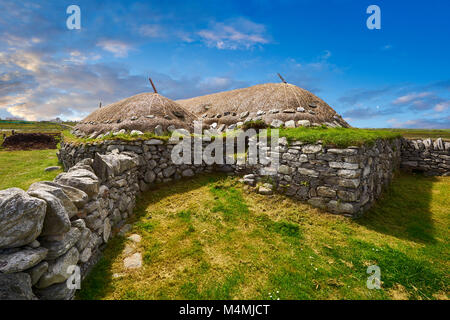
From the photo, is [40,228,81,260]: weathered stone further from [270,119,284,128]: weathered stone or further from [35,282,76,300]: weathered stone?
[270,119,284,128]: weathered stone

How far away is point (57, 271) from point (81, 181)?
5.10ft

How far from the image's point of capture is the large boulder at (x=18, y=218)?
2105 mm

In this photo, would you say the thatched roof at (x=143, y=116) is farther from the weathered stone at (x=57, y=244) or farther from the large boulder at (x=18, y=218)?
the large boulder at (x=18, y=218)

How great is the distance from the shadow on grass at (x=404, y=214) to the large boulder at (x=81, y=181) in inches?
282

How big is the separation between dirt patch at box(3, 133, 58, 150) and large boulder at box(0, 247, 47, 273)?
95.8ft

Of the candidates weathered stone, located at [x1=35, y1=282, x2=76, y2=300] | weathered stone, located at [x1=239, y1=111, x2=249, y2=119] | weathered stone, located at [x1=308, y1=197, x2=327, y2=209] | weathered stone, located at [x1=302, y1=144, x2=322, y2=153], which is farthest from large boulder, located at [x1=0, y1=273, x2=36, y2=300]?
weathered stone, located at [x1=239, y1=111, x2=249, y2=119]

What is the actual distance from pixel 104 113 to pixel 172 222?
392 inches

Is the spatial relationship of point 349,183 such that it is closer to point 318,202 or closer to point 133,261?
point 318,202

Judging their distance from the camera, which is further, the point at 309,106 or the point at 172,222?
the point at 309,106

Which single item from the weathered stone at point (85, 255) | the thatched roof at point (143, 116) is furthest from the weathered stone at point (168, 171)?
the weathered stone at point (85, 255)

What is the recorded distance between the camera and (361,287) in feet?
11.9
